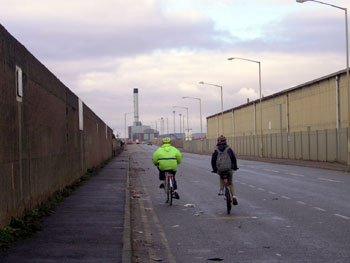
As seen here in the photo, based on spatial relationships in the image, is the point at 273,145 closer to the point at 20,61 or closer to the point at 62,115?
the point at 62,115

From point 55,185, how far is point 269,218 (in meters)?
6.62

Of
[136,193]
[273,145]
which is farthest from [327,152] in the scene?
[136,193]

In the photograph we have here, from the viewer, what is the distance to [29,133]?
1151cm

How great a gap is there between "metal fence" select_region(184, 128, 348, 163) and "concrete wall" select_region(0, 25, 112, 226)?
25.4 m

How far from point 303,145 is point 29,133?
3802 cm

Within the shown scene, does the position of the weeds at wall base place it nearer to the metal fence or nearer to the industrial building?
the industrial building

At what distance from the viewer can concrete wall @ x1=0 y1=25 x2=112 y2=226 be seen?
366 inches

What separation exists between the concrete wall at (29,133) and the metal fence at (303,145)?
2539 centimetres

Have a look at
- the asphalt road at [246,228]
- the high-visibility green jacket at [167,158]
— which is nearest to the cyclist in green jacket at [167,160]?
the high-visibility green jacket at [167,158]

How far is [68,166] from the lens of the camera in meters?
19.0

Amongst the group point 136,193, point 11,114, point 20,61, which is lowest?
point 136,193

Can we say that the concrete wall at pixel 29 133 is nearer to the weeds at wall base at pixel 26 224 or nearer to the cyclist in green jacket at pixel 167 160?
the weeds at wall base at pixel 26 224

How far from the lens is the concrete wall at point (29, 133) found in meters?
9.30

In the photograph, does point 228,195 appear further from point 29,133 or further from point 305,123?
point 305,123
